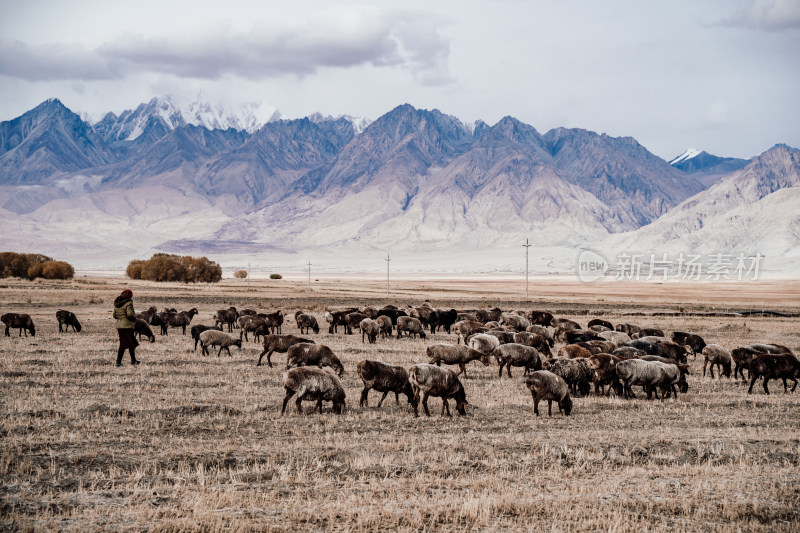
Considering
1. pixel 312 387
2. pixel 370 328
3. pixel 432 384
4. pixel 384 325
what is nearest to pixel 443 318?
pixel 384 325

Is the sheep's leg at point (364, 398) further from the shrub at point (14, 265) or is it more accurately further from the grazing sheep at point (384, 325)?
the shrub at point (14, 265)

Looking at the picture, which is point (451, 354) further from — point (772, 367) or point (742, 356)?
point (742, 356)

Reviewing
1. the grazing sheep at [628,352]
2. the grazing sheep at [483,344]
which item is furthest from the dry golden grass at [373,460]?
the grazing sheep at [483,344]

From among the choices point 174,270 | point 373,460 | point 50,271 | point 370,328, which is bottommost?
point 373,460

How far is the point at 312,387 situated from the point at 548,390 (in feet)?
17.3

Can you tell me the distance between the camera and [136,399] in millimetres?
16031

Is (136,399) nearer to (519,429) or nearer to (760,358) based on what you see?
(519,429)

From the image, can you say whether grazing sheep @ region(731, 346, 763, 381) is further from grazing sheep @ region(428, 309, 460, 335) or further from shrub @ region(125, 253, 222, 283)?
shrub @ region(125, 253, 222, 283)

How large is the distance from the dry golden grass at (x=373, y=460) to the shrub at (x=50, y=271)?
9510 centimetres

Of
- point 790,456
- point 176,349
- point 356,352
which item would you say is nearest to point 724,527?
point 790,456

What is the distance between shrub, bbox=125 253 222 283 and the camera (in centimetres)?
11788

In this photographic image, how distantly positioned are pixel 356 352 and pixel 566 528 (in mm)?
18447

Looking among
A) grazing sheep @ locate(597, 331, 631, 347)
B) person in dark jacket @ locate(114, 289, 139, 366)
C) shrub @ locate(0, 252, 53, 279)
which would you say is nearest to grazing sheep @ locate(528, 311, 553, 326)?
grazing sheep @ locate(597, 331, 631, 347)

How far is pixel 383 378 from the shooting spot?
15750 millimetres
